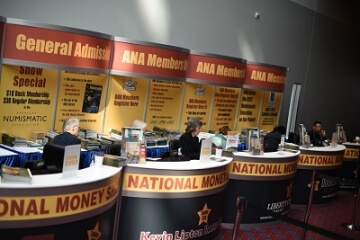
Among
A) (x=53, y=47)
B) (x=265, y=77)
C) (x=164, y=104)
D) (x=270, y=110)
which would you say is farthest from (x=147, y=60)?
(x=270, y=110)

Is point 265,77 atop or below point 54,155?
atop

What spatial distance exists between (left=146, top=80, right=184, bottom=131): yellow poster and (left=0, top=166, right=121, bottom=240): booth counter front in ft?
12.4

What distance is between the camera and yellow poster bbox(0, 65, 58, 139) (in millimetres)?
5703

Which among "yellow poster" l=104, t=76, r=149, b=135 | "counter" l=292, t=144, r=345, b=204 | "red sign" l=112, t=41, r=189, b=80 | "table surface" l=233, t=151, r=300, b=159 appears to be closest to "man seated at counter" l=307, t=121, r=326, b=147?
"counter" l=292, t=144, r=345, b=204

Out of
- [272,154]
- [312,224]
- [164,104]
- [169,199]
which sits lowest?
[312,224]

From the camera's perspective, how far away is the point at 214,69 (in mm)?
8273

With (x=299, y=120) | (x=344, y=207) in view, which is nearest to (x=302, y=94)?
(x=299, y=120)

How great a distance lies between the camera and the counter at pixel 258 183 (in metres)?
6.05

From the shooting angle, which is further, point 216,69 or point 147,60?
point 216,69

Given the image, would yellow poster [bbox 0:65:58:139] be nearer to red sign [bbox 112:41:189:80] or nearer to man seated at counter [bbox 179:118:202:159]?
red sign [bbox 112:41:189:80]

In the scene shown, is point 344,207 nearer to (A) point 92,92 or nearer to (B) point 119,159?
(A) point 92,92

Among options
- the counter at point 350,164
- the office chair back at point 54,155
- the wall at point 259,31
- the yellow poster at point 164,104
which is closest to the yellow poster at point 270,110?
the wall at point 259,31

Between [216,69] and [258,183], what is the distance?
2.72m

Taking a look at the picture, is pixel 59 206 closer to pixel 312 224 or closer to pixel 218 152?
pixel 218 152
